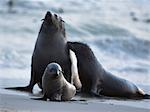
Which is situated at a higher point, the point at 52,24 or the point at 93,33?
the point at 93,33

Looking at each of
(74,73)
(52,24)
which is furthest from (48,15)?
(74,73)

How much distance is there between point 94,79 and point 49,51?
98cm

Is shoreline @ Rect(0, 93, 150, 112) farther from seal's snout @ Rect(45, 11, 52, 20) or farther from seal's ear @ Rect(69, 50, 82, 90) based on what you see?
seal's snout @ Rect(45, 11, 52, 20)

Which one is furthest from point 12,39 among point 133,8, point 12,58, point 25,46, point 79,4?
point 133,8

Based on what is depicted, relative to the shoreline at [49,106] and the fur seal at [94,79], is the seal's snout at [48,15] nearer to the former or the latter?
the fur seal at [94,79]

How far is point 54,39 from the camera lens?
10.5 meters

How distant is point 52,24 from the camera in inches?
415

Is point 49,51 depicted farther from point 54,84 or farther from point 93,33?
point 93,33

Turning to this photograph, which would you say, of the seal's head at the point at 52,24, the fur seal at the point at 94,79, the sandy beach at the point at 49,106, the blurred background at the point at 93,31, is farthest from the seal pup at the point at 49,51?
the blurred background at the point at 93,31

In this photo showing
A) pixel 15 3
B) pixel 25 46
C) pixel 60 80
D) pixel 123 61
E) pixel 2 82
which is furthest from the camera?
pixel 15 3

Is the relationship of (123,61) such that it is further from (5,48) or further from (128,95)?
(128,95)

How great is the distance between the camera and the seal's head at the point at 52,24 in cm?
1040

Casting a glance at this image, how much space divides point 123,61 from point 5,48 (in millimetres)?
3405

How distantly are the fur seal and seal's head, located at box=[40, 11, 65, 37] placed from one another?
1.05 ft
